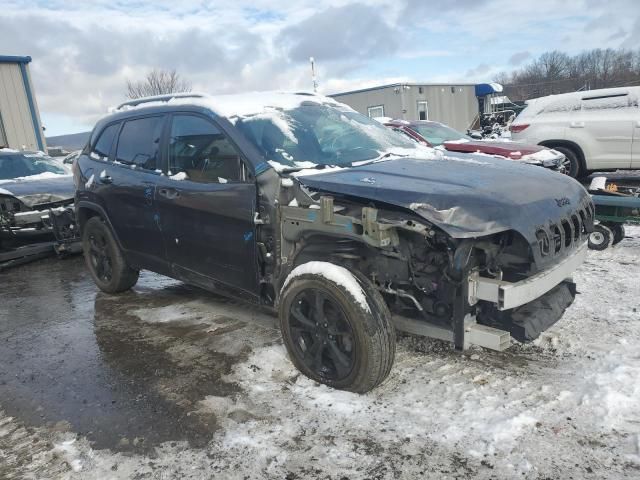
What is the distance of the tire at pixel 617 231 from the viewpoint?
5864 mm

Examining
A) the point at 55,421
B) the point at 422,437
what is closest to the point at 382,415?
the point at 422,437

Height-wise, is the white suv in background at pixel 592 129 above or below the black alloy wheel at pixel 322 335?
above

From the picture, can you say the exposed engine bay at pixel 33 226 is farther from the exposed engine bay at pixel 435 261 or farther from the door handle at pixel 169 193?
the exposed engine bay at pixel 435 261

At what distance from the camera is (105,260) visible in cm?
544

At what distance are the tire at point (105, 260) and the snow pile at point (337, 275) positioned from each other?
275cm

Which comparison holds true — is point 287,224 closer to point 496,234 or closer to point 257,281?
point 257,281

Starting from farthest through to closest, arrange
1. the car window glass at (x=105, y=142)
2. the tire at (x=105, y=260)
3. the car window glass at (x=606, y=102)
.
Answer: the car window glass at (x=606, y=102), the tire at (x=105, y=260), the car window glass at (x=105, y=142)

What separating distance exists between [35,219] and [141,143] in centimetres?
371

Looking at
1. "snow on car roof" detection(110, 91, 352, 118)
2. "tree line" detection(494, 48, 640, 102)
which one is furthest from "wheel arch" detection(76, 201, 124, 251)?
"tree line" detection(494, 48, 640, 102)

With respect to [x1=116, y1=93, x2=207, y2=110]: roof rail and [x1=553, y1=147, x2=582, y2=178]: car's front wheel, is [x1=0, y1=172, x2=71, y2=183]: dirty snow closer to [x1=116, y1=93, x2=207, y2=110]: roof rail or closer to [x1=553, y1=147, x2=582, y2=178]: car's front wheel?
[x1=116, y1=93, x2=207, y2=110]: roof rail

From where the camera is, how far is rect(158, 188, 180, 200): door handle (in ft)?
13.2

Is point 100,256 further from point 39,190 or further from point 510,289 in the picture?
point 510,289

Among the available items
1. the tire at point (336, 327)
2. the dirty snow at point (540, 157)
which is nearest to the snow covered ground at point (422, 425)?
the tire at point (336, 327)

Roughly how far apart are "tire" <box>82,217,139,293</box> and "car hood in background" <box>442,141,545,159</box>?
5397 millimetres
